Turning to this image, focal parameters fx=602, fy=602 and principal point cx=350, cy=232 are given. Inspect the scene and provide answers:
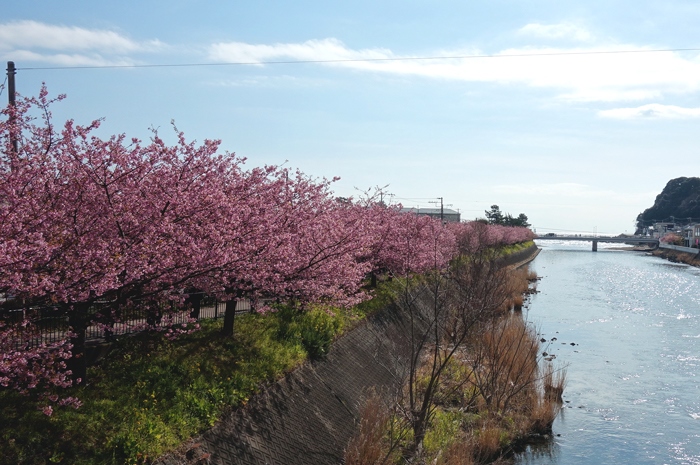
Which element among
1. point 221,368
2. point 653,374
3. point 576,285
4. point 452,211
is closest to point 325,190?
point 221,368

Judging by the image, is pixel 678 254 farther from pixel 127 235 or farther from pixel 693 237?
pixel 127 235

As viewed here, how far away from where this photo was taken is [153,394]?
11.5 meters

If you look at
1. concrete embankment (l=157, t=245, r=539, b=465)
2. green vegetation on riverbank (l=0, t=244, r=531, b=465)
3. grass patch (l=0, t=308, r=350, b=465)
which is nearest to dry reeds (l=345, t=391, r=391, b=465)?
concrete embankment (l=157, t=245, r=539, b=465)

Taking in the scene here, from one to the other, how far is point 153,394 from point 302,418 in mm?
4063

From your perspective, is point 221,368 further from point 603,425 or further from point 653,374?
point 653,374

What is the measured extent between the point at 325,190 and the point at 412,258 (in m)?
12.0

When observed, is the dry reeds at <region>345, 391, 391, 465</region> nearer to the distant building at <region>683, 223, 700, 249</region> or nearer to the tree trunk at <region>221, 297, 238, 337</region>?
the tree trunk at <region>221, 297, 238, 337</region>

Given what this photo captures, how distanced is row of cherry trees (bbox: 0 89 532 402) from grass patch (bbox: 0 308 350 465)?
2.21 feet

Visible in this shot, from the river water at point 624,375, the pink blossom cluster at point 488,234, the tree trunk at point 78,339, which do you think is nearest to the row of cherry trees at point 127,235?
the tree trunk at point 78,339

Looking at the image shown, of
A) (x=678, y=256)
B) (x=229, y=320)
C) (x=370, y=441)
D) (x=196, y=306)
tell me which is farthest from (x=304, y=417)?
(x=678, y=256)

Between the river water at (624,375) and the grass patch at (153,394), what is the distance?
8089mm

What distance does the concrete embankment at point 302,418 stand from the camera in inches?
449

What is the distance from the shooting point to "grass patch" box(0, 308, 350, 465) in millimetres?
9344

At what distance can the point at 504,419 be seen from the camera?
18359mm
